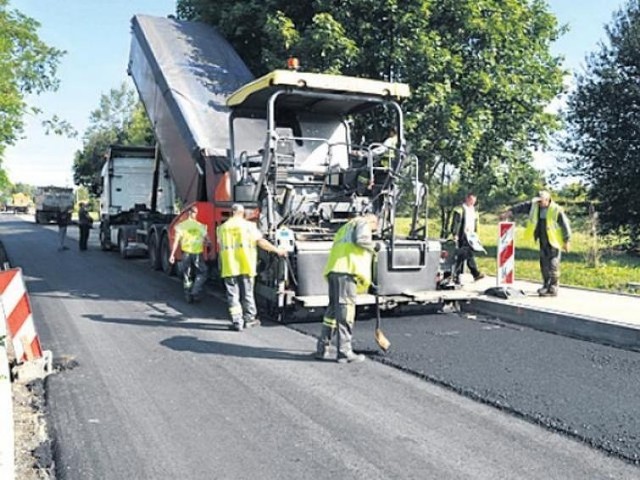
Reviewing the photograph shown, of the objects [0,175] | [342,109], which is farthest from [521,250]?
[0,175]

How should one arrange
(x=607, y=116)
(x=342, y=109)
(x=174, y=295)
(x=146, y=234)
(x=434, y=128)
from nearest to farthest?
(x=342, y=109)
(x=174, y=295)
(x=434, y=128)
(x=146, y=234)
(x=607, y=116)

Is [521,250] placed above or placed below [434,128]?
below

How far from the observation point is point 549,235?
961 cm

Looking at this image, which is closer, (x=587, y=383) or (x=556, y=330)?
(x=587, y=383)

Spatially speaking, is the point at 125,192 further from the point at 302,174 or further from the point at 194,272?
the point at 302,174

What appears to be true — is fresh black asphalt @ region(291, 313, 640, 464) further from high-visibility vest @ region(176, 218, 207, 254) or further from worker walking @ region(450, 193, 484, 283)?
high-visibility vest @ region(176, 218, 207, 254)

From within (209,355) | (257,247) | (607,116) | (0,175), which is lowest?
(209,355)

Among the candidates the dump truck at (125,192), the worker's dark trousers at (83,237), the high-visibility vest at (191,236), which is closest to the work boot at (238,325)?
the high-visibility vest at (191,236)

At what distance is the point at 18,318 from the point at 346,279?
9.81ft

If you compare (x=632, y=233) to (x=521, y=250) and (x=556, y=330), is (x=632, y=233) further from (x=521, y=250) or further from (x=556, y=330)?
(x=556, y=330)

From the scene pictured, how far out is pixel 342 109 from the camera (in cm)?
1006

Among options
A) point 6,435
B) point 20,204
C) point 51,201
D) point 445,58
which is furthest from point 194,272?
point 20,204

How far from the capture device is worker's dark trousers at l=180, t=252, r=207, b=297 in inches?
388

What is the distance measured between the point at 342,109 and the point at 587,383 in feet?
18.6
